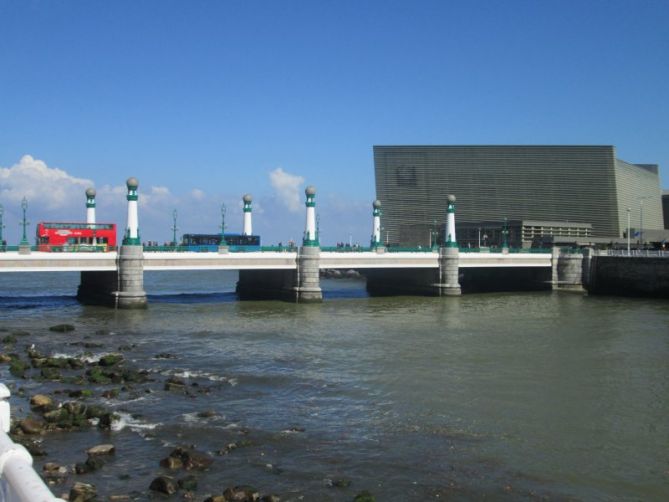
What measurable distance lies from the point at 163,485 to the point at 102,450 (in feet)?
11.3

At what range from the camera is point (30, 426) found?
19750 millimetres

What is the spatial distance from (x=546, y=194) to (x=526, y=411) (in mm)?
119528

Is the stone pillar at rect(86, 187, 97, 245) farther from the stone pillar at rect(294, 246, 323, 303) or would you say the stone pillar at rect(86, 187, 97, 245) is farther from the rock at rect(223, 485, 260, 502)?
the rock at rect(223, 485, 260, 502)

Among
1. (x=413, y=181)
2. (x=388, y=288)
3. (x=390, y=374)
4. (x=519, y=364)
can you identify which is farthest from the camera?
(x=413, y=181)

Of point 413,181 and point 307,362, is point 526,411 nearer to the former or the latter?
point 307,362

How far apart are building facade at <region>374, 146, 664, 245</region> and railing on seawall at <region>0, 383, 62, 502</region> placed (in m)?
130

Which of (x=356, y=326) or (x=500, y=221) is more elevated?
(x=500, y=221)

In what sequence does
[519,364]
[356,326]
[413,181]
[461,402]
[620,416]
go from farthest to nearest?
[413,181] < [356,326] < [519,364] < [461,402] < [620,416]

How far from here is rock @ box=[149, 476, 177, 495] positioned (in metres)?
15.6

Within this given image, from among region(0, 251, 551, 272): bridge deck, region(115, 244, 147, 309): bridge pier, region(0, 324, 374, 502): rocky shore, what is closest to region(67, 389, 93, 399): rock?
region(0, 324, 374, 502): rocky shore

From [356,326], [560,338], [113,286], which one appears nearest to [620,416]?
[560,338]

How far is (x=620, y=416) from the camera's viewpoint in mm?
23297

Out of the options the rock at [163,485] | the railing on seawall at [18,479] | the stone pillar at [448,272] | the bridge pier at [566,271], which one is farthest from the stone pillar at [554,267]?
the railing on seawall at [18,479]

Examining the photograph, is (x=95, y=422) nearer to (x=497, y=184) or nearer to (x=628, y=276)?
(x=628, y=276)
